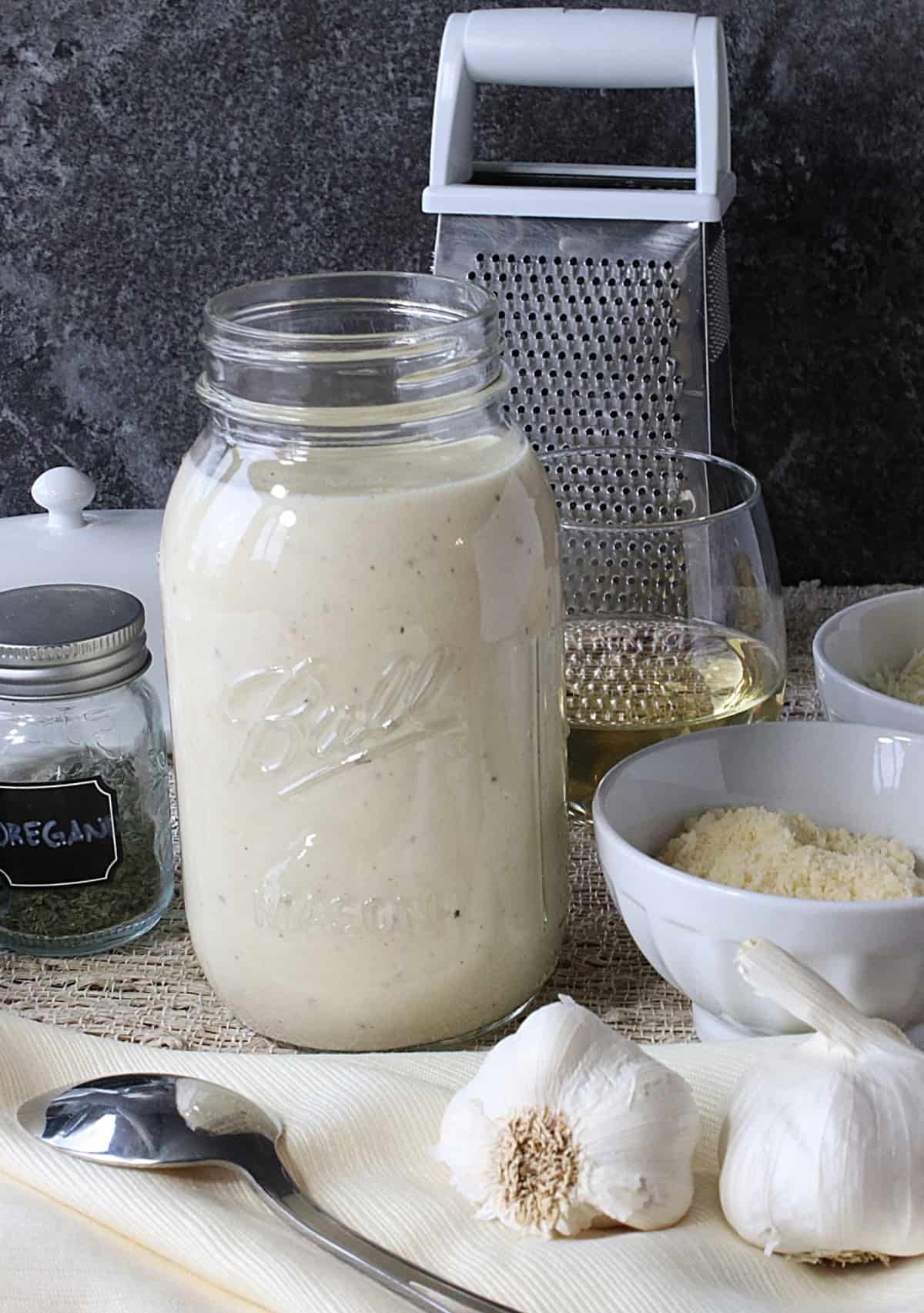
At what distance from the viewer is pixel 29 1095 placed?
76cm

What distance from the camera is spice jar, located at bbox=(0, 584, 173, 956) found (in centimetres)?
91

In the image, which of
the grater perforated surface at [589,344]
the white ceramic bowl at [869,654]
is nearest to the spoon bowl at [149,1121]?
the white ceramic bowl at [869,654]

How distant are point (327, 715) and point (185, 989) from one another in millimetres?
245

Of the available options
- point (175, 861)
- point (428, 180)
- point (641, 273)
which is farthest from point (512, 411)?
point (175, 861)

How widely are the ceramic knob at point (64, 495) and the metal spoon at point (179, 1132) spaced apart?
0.57 meters

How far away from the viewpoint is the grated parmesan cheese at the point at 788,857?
81 centimetres

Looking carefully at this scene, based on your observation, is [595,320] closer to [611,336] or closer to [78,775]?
[611,336]

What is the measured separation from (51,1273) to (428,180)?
100 cm

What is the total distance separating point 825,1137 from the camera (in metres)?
0.65

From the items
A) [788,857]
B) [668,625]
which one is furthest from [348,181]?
[788,857]

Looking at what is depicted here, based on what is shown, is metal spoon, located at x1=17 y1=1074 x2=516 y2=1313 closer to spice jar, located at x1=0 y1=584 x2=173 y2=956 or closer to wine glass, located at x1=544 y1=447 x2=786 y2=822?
spice jar, located at x1=0 y1=584 x2=173 y2=956

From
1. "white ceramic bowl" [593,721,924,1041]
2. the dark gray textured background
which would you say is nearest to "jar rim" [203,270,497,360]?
"white ceramic bowl" [593,721,924,1041]

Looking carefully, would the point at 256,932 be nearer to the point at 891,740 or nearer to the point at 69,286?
the point at 891,740

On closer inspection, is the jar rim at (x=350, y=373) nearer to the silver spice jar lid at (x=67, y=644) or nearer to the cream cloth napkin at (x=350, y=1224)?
the silver spice jar lid at (x=67, y=644)
